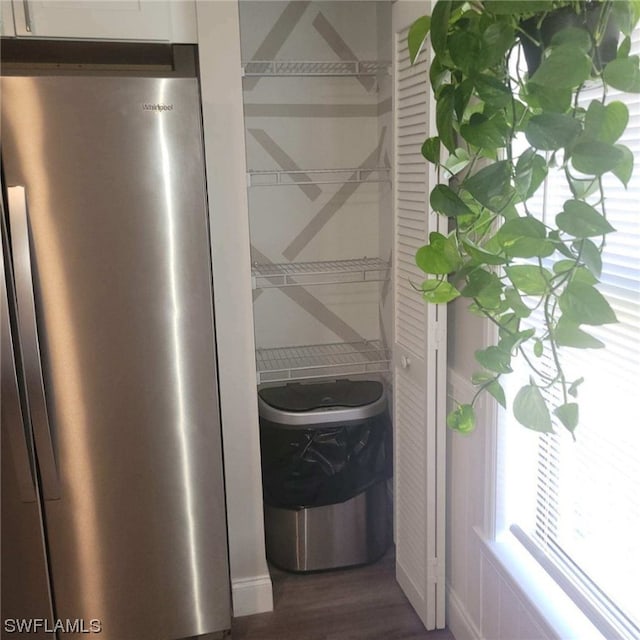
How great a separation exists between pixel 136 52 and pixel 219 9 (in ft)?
1.20

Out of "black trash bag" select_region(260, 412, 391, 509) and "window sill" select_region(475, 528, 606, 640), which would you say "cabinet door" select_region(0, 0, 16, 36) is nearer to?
"black trash bag" select_region(260, 412, 391, 509)

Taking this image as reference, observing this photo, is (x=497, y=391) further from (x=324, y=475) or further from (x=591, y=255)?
(x=324, y=475)

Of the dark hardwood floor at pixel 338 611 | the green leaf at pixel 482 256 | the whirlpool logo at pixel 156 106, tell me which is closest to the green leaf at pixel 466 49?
the green leaf at pixel 482 256

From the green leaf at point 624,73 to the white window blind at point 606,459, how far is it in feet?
1.42

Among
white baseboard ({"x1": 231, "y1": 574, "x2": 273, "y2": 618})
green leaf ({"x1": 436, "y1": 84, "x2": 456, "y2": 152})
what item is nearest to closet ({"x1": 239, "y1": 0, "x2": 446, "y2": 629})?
white baseboard ({"x1": 231, "y1": 574, "x2": 273, "y2": 618})

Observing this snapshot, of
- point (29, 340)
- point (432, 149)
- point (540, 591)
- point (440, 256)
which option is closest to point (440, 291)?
point (440, 256)

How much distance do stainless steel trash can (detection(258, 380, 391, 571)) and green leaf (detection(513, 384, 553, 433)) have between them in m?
1.55

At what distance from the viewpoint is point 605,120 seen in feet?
2.61

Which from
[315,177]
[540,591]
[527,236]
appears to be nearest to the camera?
[527,236]

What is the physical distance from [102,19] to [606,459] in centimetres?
177

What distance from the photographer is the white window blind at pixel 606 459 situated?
1289 mm

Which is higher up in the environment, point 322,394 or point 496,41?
point 496,41

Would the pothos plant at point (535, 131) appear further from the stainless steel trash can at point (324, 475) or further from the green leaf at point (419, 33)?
the stainless steel trash can at point (324, 475)

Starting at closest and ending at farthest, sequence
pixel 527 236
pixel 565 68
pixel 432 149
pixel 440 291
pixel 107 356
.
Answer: pixel 565 68 → pixel 527 236 → pixel 432 149 → pixel 440 291 → pixel 107 356
